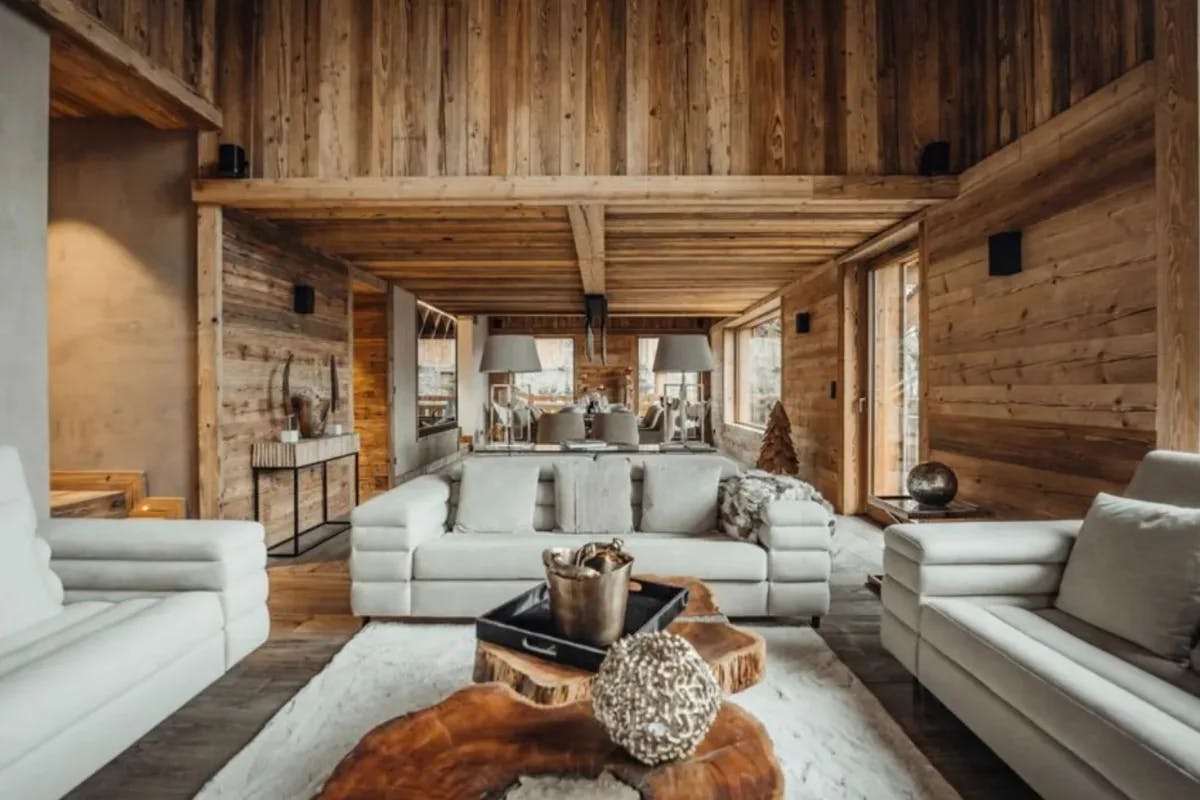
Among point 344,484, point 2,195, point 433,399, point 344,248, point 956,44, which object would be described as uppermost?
point 956,44

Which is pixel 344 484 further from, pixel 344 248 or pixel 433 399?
pixel 433 399

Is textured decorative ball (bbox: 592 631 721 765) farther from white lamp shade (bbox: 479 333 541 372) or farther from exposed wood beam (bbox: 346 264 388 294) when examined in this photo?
exposed wood beam (bbox: 346 264 388 294)

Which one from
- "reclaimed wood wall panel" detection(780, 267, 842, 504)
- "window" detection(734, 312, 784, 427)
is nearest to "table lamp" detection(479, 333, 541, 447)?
"reclaimed wood wall panel" detection(780, 267, 842, 504)

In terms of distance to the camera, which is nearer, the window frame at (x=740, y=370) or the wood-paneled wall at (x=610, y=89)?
the wood-paneled wall at (x=610, y=89)

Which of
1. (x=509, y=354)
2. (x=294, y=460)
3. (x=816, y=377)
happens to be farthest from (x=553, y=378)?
(x=509, y=354)

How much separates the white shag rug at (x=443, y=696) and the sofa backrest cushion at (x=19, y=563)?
2.48 ft

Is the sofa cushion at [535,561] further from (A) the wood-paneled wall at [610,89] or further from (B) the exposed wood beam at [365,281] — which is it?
(B) the exposed wood beam at [365,281]

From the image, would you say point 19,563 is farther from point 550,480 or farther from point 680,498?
point 680,498

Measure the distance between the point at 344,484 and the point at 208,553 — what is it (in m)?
3.85

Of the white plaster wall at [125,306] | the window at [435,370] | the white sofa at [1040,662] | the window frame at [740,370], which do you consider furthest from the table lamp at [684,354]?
the window frame at [740,370]

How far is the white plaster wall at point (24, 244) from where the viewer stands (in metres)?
2.77

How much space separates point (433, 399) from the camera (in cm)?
886

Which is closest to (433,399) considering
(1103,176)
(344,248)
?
(344,248)

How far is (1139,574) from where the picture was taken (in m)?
1.89
